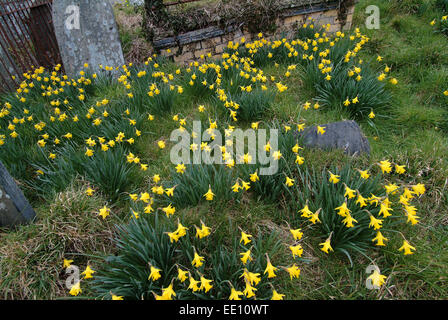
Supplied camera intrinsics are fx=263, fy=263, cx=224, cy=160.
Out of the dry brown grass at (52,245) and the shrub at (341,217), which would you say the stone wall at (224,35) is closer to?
the dry brown grass at (52,245)

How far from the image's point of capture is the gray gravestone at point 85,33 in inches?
190

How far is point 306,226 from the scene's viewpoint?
2.23m

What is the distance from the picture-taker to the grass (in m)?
1.93

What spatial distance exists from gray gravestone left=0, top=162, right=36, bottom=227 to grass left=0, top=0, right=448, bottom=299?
11 cm

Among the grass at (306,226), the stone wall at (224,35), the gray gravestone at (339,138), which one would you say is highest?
the stone wall at (224,35)

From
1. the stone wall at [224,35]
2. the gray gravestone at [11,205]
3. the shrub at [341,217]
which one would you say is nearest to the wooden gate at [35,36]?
the stone wall at [224,35]

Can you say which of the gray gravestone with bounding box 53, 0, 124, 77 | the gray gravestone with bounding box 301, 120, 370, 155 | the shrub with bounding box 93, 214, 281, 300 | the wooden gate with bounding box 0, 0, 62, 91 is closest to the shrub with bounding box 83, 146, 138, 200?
the shrub with bounding box 93, 214, 281, 300

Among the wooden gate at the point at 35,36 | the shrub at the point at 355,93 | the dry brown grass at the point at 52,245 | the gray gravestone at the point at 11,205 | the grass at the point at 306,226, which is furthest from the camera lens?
A: the wooden gate at the point at 35,36

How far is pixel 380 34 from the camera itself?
522cm

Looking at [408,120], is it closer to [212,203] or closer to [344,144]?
[344,144]

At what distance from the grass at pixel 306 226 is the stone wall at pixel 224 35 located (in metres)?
1.71

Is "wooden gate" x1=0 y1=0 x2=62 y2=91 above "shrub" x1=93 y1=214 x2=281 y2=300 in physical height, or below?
above

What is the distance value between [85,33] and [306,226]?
5.14 meters

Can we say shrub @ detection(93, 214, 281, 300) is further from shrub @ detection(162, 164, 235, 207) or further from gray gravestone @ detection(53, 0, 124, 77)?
gray gravestone @ detection(53, 0, 124, 77)
